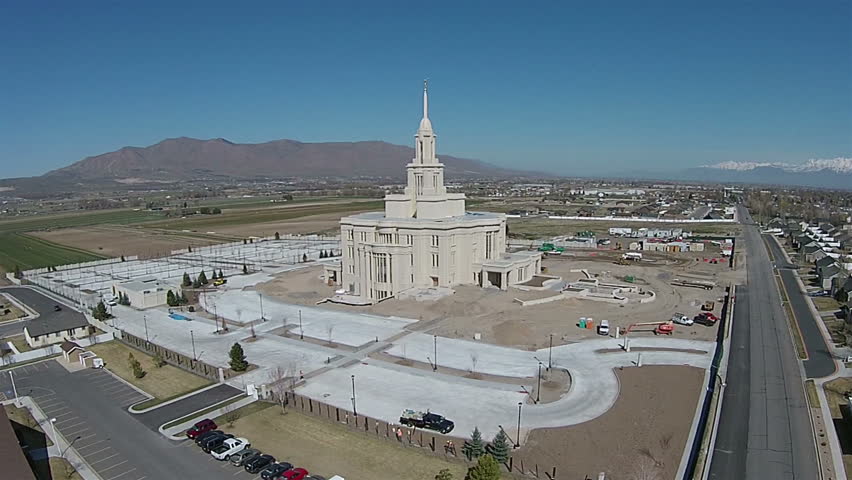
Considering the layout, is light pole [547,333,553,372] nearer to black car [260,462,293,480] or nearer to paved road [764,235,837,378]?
paved road [764,235,837,378]

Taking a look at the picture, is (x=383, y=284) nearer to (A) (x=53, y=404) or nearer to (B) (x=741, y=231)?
(A) (x=53, y=404)

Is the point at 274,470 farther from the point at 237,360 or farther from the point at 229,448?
the point at 237,360

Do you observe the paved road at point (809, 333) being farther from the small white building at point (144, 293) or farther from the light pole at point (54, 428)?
the small white building at point (144, 293)

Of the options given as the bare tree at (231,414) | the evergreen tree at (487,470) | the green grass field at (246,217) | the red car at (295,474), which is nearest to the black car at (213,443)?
the bare tree at (231,414)

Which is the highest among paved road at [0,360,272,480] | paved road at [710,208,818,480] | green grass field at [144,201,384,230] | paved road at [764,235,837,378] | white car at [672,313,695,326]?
green grass field at [144,201,384,230]

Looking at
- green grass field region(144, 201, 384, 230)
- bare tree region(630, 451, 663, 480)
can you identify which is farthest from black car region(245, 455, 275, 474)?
green grass field region(144, 201, 384, 230)
